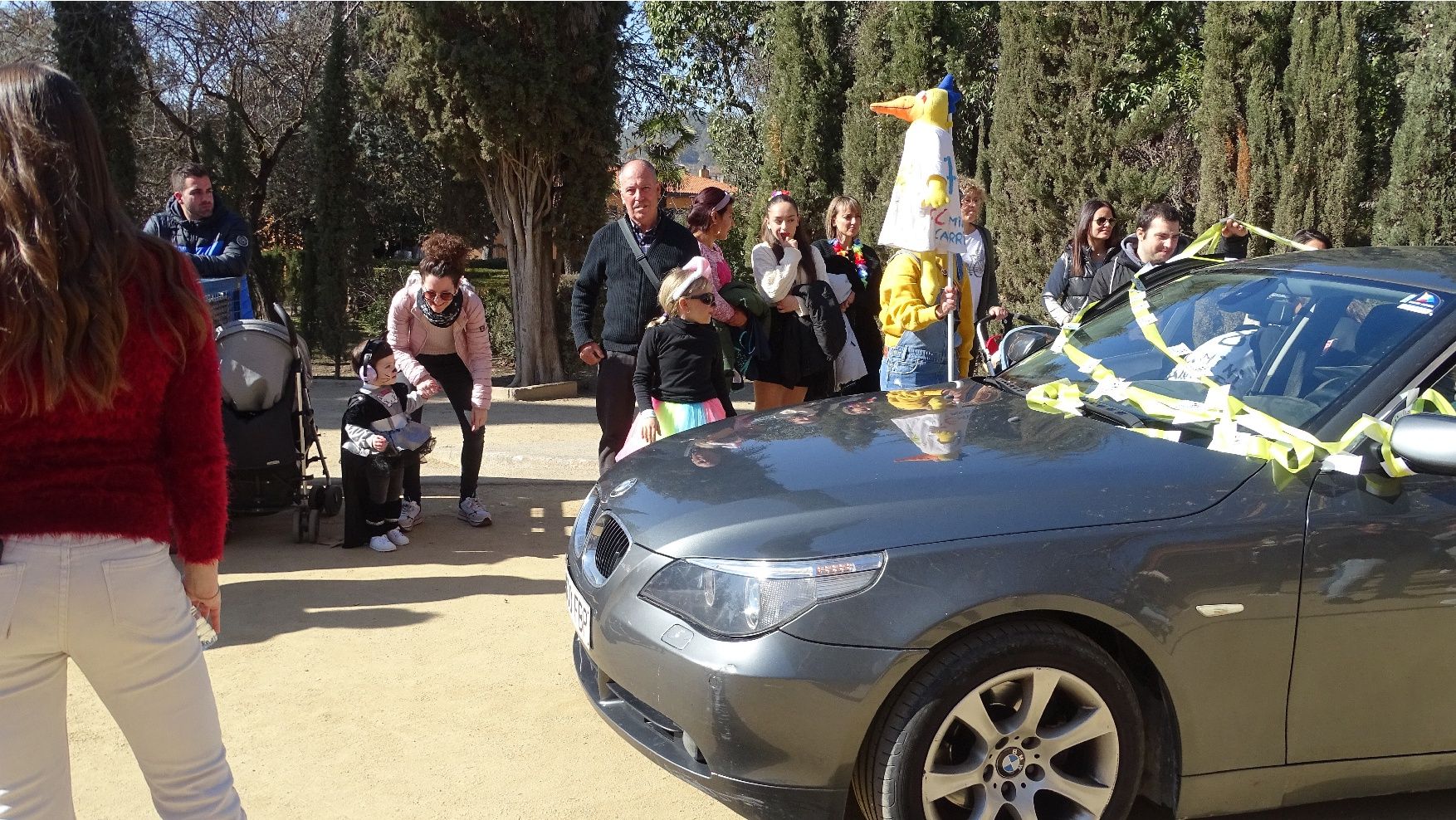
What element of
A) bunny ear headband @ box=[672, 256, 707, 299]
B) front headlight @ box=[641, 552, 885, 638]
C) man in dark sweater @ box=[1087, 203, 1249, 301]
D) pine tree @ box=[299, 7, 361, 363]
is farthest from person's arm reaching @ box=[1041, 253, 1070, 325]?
pine tree @ box=[299, 7, 361, 363]

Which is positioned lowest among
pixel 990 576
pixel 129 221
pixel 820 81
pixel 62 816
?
pixel 62 816

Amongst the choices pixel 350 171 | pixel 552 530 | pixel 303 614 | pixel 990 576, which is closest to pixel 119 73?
pixel 350 171

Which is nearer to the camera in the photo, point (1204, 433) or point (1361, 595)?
point (1361, 595)

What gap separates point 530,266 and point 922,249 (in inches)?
333

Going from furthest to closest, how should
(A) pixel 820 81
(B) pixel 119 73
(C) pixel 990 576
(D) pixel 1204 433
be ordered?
1. (A) pixel 820 81
2. (B) pixel 119 73
3. (D) pixel 1204 433
4. (C) pixel 990 576

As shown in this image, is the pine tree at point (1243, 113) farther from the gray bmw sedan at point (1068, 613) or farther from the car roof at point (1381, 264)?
the gray bmw sedan at point (1068, 613)

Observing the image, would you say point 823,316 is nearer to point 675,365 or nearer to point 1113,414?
point 675,365

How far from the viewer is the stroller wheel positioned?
7.12m

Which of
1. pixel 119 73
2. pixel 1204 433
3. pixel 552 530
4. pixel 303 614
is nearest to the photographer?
pixel 1204 433

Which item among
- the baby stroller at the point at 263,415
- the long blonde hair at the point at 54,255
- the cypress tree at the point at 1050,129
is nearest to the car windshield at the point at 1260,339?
the long blonde hair at the point at 54,255

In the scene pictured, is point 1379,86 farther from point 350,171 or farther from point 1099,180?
point 350,171

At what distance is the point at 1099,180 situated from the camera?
1323cm

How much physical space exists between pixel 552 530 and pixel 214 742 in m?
4.74

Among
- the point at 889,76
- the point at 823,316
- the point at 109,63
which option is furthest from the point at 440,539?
the point at 109,63
